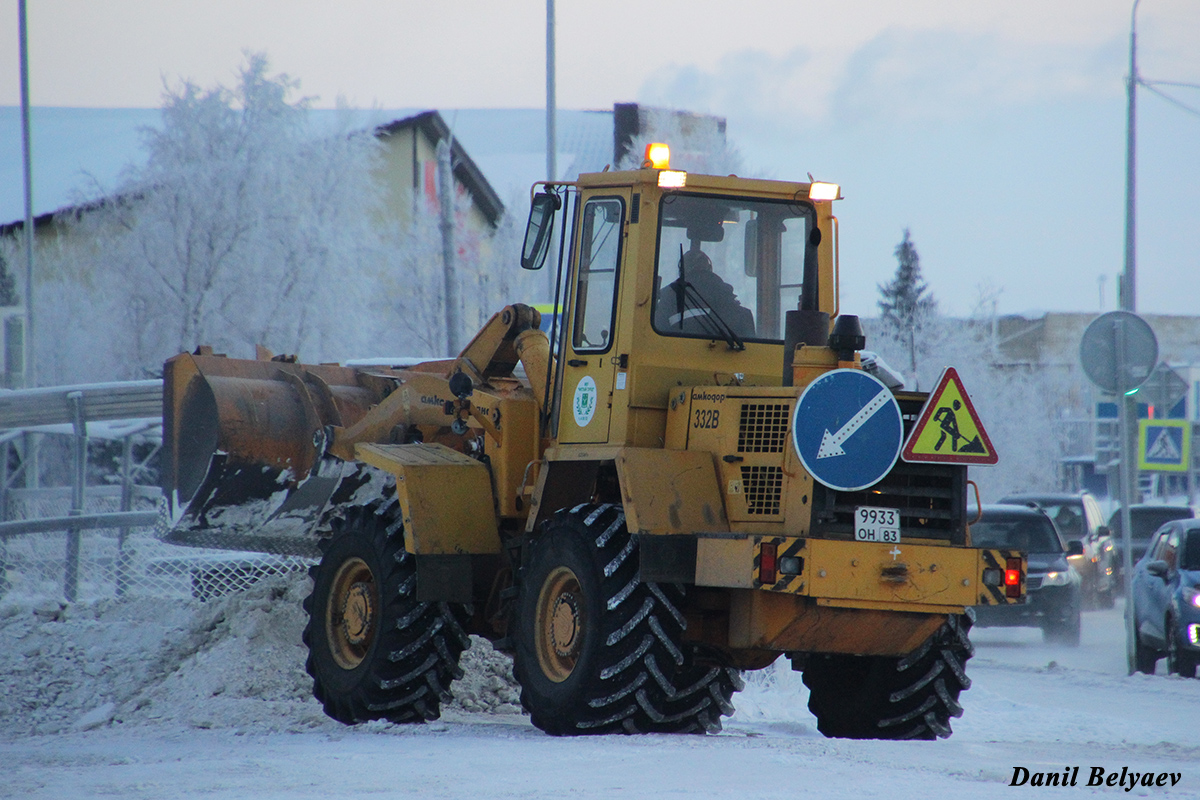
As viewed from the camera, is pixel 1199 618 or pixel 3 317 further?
pixel 3 317

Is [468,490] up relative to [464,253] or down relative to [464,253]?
down

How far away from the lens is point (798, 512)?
26.0 feet

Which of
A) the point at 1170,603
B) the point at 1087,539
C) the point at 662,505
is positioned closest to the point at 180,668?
the point at 662,505

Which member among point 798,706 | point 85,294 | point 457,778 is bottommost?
point 798,706

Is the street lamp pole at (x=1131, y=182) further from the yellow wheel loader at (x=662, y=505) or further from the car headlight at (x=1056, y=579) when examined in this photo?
the yellow wheel loader at (x=662, y=505)

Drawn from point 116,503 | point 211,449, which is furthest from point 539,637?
point 116,503

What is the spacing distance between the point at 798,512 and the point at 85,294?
37.2 m

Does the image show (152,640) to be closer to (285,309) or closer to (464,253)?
(285,309)

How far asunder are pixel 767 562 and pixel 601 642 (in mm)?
1010

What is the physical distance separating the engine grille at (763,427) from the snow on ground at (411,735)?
4.92 feet

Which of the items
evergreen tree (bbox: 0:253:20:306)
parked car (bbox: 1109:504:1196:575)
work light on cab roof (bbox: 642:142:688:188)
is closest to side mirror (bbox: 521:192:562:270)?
work light on cab roof (bbox: 642:142:688:188)

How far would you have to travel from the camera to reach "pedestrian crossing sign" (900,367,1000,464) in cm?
778

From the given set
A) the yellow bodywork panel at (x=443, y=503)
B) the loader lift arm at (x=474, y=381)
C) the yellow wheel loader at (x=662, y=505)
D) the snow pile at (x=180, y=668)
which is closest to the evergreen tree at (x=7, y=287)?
the snow pile at (x=180, y=668)

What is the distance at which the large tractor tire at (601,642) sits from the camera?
26.4ft
